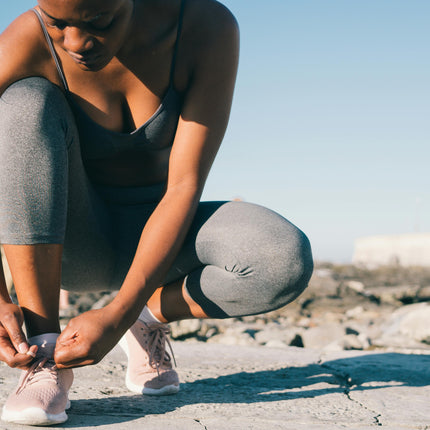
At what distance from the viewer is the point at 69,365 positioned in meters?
1.29

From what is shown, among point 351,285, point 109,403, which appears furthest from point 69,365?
point 351,285

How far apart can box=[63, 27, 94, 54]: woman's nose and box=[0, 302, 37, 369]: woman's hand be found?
63cm

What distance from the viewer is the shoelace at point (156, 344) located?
1717 millimetres

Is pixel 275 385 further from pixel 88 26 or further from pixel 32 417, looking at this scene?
pixel 88 26

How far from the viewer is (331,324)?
13.2 feet

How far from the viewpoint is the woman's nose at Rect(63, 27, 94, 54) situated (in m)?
1.23

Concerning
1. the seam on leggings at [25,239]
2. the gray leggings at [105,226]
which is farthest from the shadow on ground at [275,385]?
the seam on leggings at [25,239]

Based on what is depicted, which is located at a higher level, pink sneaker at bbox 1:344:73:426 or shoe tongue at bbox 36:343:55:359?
shoe tongue at bbox 36:343:55:359

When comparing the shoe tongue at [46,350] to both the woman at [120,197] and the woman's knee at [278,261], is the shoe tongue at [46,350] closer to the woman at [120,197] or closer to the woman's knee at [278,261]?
the woman at [120,197]

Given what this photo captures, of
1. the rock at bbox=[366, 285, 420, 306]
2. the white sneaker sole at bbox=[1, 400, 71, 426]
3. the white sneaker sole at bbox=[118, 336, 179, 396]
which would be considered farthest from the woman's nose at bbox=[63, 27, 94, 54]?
the rock at bbox=[366, 285, 420, 306]

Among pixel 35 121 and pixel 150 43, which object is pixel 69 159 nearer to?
pixel 35 121

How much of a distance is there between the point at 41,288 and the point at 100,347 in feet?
0.86

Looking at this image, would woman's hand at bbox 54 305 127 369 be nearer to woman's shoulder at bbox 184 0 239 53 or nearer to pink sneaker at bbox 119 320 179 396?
pink sneaker at bbox 119 320 179 396

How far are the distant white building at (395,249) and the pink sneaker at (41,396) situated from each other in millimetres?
22035
